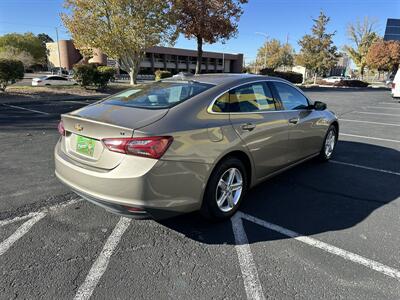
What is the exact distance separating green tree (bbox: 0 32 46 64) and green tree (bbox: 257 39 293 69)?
60.2 metres

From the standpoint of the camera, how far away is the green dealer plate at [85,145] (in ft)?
9.29

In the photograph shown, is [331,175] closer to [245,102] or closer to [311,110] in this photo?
[311,110]

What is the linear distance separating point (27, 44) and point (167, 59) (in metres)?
44.0

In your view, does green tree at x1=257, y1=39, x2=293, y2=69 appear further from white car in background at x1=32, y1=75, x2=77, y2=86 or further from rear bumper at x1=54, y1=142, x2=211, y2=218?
rear bumper at x1=54, y1=142, x2=211, y2=218

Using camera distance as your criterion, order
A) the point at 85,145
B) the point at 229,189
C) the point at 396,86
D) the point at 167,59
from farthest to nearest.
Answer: the point at 167,59
the point at 396,86
the point at 229,189
the point at 85,145

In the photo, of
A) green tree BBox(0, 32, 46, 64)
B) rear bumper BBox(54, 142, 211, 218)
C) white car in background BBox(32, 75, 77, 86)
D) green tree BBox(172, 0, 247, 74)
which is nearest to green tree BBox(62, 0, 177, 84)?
green tree BBox(172, 0, 247, 74)

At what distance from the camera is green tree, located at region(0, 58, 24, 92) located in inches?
588

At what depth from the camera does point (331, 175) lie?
16.2 ft

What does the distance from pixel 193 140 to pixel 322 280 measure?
161 cm

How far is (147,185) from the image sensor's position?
8.40 feet

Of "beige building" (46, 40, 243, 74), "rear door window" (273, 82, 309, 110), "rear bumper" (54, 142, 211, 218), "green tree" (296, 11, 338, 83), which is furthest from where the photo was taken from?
"beige building" (46, 40, 243, 74)

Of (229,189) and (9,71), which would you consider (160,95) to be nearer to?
(229,189)

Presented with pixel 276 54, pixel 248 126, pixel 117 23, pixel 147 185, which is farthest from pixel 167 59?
pixel 147 185

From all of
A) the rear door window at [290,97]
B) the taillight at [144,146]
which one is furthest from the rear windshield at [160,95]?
the rear door window at [290,97]
